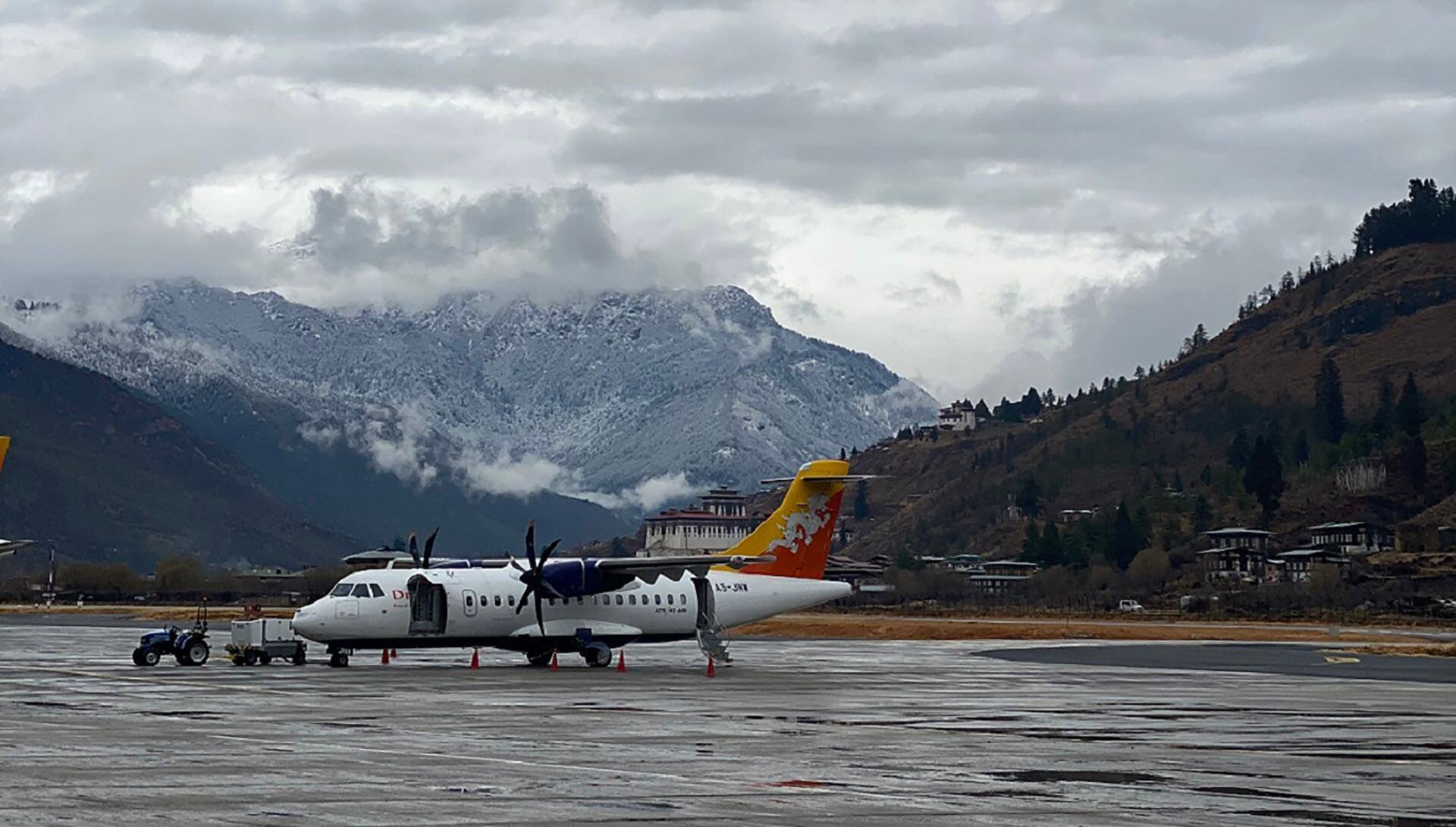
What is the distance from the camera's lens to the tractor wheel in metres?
54.6

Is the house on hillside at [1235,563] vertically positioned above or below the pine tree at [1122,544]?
below

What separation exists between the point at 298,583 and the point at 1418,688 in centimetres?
15345

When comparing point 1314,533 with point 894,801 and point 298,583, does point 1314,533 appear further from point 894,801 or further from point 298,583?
point 894,801

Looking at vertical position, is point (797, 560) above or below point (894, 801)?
above

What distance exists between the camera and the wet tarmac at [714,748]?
68.3ft

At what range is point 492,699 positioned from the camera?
131ft

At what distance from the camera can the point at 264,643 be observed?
55.2 metres

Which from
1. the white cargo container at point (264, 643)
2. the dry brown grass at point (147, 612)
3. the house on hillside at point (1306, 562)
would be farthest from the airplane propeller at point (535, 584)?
the house on hillside at point (1306, 562)

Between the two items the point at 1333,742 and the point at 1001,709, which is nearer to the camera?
the point at 1333,742

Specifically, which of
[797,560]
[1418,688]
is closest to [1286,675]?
[1418,688]

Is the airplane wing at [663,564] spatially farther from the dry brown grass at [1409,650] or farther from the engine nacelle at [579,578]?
the dry brown grass at [1409,650]

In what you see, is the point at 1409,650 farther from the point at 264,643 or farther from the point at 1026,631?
the point at 264,643

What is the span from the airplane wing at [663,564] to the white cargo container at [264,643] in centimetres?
952

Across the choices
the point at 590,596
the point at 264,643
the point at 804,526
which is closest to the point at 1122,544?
the point at 804,526
